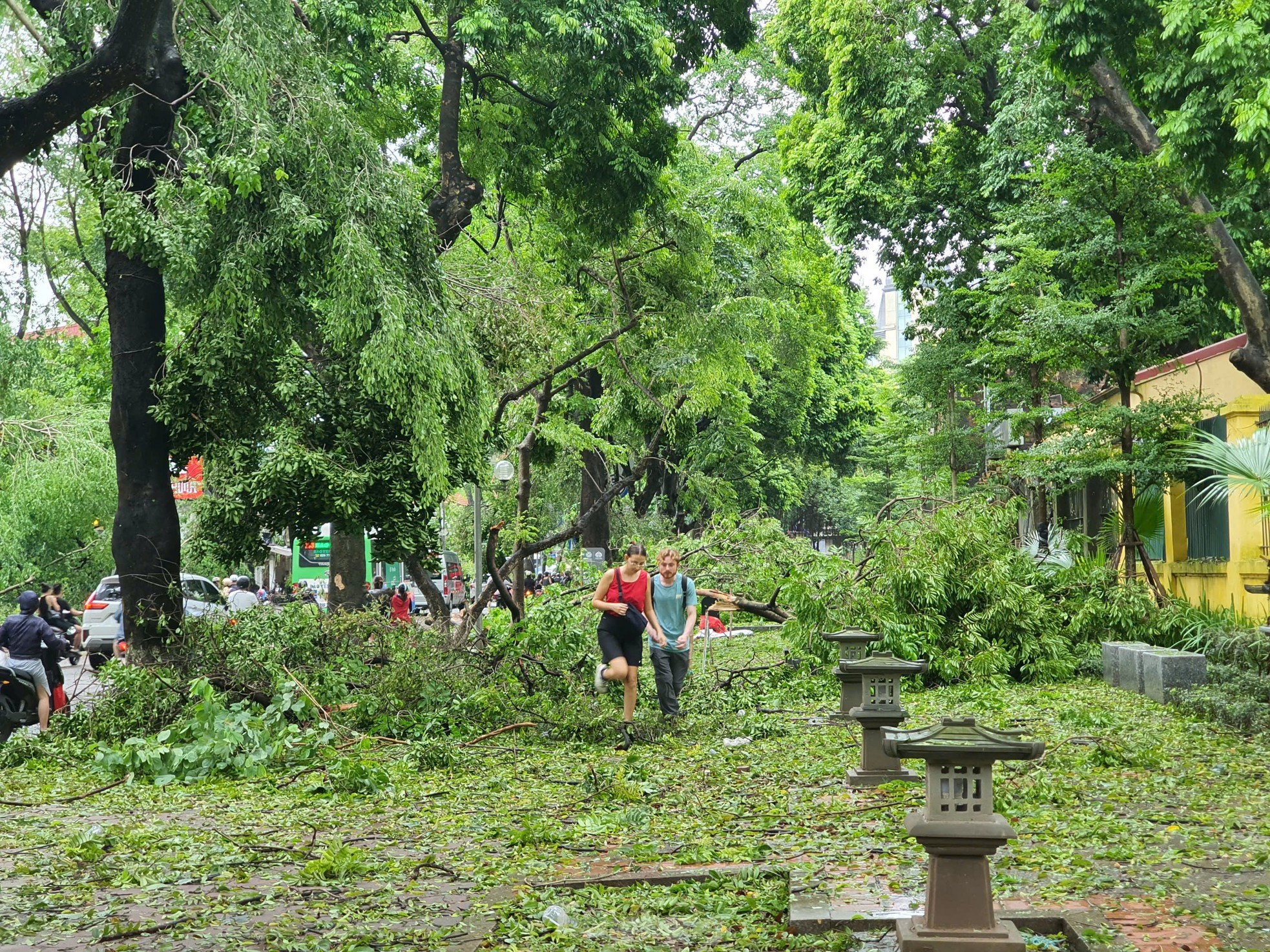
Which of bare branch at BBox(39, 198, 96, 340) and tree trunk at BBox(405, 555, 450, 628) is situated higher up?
bare branch at BBox(39, 198, 96, 340)

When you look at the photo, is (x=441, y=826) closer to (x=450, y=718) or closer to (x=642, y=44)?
(x=450, y=718)

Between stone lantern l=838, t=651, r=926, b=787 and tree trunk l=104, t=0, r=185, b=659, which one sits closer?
stone lantern l=838, t=651, r=926, b=787

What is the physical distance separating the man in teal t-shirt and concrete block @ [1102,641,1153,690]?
555cm

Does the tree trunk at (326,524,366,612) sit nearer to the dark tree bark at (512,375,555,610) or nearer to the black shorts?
the dark tree bark at (512,375,555,610)

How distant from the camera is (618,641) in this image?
11.3 metres

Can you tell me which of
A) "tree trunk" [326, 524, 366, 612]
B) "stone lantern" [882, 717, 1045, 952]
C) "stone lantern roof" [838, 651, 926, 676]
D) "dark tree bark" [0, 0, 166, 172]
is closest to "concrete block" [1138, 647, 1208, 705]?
"stone lantern roof" [838, 651, 926, 676]

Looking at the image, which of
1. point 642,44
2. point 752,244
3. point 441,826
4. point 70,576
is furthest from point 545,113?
point 70,576

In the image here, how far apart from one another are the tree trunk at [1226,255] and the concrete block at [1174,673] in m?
4.08

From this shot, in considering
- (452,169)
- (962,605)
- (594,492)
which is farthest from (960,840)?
(594,492)

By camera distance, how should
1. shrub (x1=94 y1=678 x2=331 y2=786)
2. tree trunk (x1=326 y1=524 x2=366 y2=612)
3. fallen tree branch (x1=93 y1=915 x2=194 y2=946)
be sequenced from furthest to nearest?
1. tree trunk (x1=326 y1=524 x2=366 y2=612)
2. shrub (x1=94 y1=678 x2=331 y2=786)
3. fallen tree branch (x1=93 y1=915 x2=194 y2=946)

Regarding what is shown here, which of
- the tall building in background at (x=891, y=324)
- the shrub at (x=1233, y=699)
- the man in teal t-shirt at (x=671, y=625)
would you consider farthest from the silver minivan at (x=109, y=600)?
the tall building in background at (x=891, y=324)

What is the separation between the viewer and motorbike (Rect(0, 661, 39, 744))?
1250 centimetres

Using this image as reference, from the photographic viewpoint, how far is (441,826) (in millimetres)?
8391

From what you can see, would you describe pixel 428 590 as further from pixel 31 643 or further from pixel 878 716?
pixel 878 716
